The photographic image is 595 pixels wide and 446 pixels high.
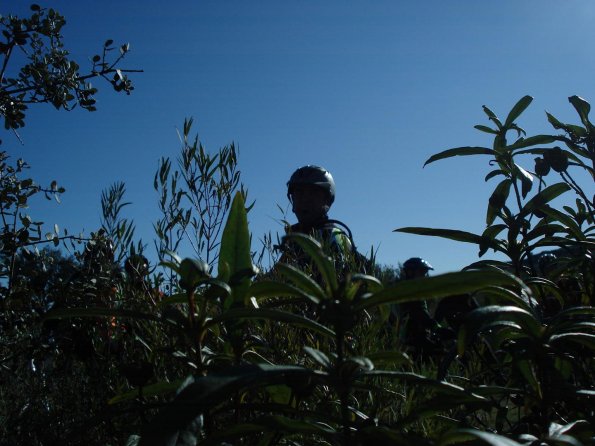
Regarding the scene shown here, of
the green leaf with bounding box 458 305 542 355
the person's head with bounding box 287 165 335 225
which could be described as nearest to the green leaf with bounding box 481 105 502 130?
the green leaf with bounding box 458 305 542 355

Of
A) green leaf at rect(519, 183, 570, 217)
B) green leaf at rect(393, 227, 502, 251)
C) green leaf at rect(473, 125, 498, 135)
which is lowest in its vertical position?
green leaf at rect(393, 227, 502, 251)

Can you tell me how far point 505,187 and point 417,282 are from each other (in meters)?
0.93

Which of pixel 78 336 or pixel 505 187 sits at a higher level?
pixel 505 187

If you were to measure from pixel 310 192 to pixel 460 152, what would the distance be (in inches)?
269

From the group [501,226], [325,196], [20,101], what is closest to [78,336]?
[501,226]

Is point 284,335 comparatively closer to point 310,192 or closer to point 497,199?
A: point 497,199

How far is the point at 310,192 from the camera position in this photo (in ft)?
27.8

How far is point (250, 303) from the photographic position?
1.16 meters

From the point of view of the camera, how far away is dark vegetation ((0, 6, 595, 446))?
0.87m

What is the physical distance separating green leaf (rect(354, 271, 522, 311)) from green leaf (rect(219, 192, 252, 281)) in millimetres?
307

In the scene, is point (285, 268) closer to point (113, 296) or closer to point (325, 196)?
point (113, 296)

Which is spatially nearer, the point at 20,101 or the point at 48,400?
the point at 48,400

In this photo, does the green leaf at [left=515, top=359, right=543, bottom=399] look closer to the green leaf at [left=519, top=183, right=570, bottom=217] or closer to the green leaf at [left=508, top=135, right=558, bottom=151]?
the green leaf at [left=519, top=183, right=570, bottom=217]

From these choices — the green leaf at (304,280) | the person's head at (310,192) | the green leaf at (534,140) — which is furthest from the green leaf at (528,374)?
the person's head at (310,192)
